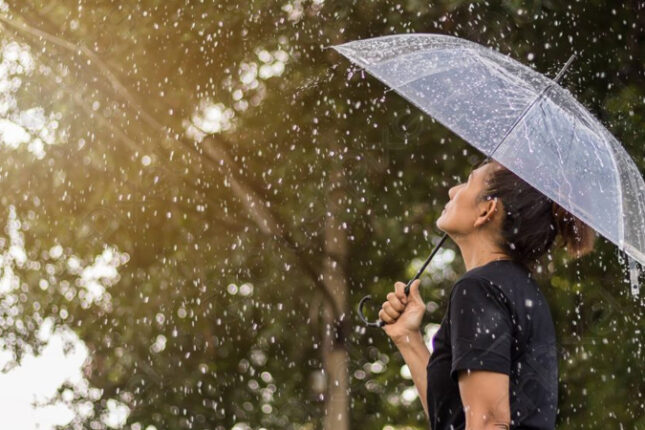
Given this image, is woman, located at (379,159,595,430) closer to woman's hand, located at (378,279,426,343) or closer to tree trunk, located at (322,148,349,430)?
woman's hand, located at (378,279,426,343)

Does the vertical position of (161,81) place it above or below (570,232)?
above

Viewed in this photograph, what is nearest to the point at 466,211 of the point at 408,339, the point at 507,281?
the point at 507,281

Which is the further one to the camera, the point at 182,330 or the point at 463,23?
the point at 182,330

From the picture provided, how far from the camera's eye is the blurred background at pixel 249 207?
26.3 feet

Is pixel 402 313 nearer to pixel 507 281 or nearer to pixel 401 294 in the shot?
pixel 401 294

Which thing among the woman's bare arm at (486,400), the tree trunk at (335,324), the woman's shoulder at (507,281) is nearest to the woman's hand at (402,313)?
the woman's shoulder at (507,281)

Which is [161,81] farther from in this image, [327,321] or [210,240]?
[327,321]

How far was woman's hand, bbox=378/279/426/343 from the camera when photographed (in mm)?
3281

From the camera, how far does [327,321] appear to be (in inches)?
411

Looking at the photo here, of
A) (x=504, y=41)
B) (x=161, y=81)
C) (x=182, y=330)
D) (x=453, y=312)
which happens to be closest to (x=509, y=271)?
(x=453, y=312)

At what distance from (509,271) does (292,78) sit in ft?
24.4

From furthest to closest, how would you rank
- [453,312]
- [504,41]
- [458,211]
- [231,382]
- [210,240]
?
[231,382] → [210,240] → [504,41] → [458,211] → [453,312]

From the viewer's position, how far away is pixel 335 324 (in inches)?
410

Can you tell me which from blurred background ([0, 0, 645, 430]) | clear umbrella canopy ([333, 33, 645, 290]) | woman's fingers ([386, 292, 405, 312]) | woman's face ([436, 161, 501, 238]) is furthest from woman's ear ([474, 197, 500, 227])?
blurred background ([0, 0, 645, 430])
